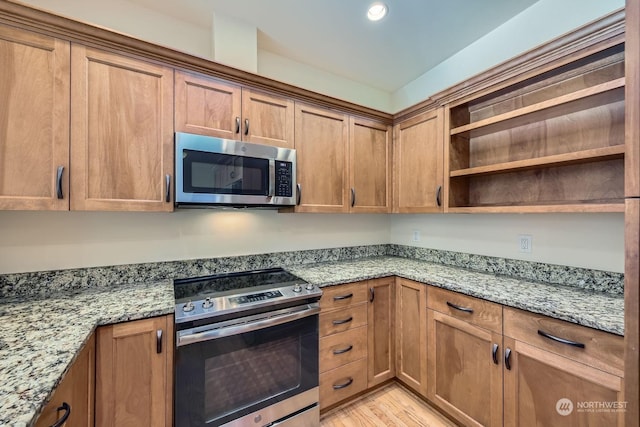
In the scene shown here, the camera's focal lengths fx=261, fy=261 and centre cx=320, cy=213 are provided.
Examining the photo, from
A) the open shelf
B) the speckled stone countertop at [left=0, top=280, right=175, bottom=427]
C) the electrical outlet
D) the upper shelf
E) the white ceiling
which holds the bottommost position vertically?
the speckled stone countertop at [left=0, top=280, right=175, bottom=427]

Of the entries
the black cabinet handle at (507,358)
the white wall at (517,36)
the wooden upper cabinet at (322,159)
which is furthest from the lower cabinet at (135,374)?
the white wall at (517,36)

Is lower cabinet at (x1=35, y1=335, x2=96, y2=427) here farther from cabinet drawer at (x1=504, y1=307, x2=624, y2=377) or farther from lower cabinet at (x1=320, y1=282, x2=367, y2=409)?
cabinet drawer at (x1=504, y1=307, x2=624, y2=377)

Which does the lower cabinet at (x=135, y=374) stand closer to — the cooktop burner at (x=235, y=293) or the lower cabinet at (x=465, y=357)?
the cooktop burner at (x=235, y=293)

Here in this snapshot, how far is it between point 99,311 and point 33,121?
3.10 ft

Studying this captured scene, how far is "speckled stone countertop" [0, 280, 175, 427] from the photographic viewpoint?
2.16 ft

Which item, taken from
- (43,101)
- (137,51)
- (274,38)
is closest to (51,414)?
(43,101)

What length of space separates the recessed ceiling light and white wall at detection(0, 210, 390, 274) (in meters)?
1.54

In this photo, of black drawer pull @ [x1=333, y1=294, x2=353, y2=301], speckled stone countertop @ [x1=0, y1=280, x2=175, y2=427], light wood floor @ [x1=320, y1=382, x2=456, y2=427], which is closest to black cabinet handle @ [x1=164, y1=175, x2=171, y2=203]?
speckled stone countertop @ [x1=0, y1=280, x2=175, y2=427]

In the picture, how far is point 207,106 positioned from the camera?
1616 mm

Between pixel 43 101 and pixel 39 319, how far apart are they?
1.00 m

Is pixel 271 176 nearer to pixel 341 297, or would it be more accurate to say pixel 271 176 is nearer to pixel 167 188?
pixel 167 188

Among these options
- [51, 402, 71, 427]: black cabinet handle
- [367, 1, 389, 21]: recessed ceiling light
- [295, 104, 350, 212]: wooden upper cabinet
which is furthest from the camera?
[295, 104, 350, 212]: wooden upper cabinet

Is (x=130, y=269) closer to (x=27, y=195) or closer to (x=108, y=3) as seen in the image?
(x=27, y=195)

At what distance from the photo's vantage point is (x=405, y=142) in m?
2.33
